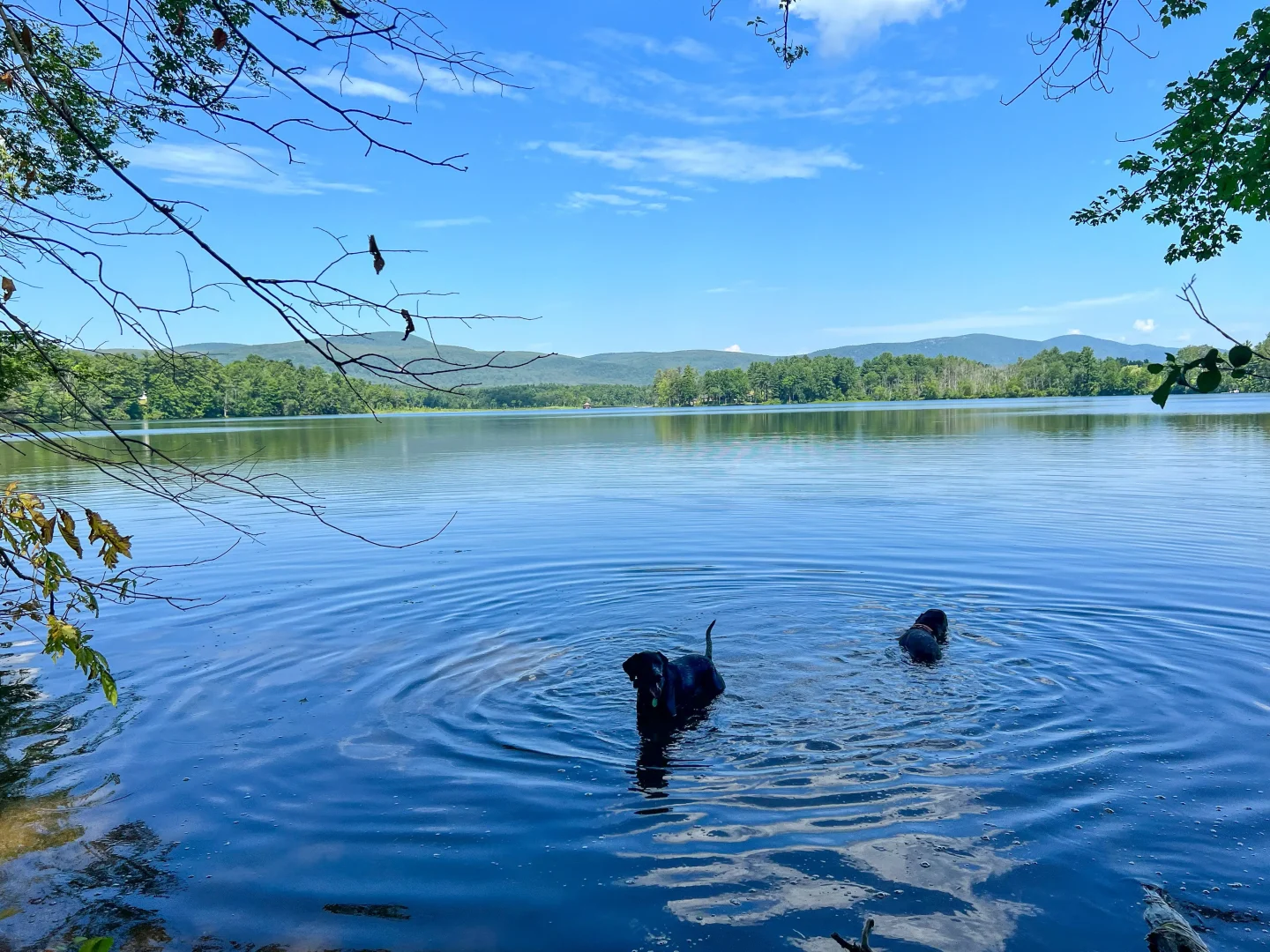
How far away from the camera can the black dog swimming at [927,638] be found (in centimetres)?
930

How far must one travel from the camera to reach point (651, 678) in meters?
7.55

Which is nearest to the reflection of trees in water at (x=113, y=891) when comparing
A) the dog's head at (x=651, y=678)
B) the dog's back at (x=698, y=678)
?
the dog's head at (x=651, y=678)

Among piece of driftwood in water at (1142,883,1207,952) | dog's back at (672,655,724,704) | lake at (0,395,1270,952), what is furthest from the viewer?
dog's back at (672,655,724,704)

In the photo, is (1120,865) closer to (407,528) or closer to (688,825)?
(688,825)

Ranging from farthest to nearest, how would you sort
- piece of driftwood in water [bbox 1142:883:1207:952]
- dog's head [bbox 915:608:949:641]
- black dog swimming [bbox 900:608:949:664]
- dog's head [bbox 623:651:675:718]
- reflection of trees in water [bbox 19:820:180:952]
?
dog's head [bbox 915:608:949:641] → black dog swimming [bbox 900:608:949:664] → dog's head [bbox 623:651:675:718] → reflection of trees in water [bbox 19:820:180:952] → piece of driftwood in water [bbox 1142:883:1207:952]

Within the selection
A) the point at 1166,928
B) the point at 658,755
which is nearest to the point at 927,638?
the point at 658,755

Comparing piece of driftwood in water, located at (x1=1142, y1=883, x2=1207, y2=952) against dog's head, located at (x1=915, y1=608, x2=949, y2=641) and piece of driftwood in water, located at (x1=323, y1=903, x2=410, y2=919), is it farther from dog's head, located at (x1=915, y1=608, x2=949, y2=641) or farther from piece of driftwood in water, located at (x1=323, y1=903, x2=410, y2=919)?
dog's head, located at (x1=915, y1=608, x2=949, y2=641)

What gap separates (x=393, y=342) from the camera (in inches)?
132

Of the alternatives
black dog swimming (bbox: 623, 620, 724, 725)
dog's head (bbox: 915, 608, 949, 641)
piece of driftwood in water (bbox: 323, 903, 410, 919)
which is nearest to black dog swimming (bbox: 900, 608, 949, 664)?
dog's head (bbox: 915, 608, 949, 641)

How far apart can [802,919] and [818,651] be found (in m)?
5.36

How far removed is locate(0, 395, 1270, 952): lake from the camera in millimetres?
5020

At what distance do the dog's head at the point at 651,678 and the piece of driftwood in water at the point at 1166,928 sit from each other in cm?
400

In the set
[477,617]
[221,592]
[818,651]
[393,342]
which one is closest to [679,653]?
[818,651]

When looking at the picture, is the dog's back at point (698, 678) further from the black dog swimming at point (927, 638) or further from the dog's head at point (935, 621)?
the dog's head at point (935, 621)
